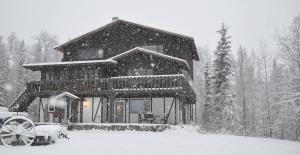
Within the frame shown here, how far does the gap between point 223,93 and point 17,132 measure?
28.8 metres

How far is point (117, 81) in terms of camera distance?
1079 inches

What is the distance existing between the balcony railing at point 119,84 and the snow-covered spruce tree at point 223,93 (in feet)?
34.4

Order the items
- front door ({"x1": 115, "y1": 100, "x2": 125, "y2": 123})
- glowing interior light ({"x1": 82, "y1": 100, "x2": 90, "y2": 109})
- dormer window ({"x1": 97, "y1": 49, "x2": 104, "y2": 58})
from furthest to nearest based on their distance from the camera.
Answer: dormer window ({"x1": 97, "y1": 49, "x2": 104, "y2": 58}) < front door ({"x1": 115, "y1": 100, "x2": 125, "y2": 123}) < glowing interior light ({"x1": 82, "y1": 100, "x2": 90, "y2": 109})

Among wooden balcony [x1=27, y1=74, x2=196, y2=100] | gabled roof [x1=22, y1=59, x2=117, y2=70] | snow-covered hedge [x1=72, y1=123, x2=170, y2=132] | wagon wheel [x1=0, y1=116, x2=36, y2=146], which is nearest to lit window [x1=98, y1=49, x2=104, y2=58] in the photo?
gabled roof [x1=22, y1=59, x2=117, y2=70]

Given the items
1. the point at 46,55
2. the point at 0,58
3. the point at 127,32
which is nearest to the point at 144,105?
the point at 127,32

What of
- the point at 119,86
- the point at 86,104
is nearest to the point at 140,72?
the point at 119,86

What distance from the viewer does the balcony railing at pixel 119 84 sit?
85.3 ft

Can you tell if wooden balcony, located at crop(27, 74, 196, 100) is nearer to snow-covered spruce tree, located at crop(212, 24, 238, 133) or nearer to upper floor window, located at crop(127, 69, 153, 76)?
upper floor window, located at crop(127, 69, 153, 76)

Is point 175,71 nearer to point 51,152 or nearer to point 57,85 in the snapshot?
point 57,85

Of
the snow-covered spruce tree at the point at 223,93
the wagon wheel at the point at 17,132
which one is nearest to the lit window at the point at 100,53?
the snow-covered spruce tree at the point at 223,93

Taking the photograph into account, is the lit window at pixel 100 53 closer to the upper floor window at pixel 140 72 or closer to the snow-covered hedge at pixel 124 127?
the upper floor window at pixel 140 72

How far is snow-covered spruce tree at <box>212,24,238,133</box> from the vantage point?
36.2m

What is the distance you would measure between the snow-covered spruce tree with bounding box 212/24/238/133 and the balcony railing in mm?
10481

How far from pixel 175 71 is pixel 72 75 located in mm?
10529
